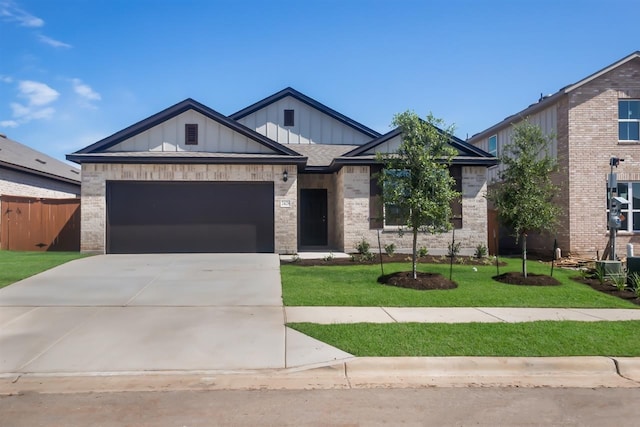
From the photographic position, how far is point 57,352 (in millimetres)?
6000

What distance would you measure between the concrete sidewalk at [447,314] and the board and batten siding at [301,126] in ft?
49.0

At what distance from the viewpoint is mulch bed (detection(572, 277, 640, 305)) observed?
9986 mm

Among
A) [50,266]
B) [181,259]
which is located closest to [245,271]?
[181,259]

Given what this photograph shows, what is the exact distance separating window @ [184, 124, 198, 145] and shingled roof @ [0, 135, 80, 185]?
349 inches

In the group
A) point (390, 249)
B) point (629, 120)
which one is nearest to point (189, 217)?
point (390, 249)

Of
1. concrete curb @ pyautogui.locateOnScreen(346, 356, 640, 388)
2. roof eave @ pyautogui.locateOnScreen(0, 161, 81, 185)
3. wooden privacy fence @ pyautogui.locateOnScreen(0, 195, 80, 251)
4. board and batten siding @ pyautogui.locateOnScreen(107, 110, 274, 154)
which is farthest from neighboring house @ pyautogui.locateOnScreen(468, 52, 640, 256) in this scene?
roof eave @ pyautogui.locateOnScreen(0, 161, 81, 185)

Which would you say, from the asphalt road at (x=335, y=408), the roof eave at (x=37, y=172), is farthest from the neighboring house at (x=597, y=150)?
the roof eave at (x=37, y=172)

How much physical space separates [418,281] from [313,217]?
9531 mm

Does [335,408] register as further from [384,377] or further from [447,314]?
[447,314]

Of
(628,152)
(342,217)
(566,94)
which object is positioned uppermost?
(566,94)

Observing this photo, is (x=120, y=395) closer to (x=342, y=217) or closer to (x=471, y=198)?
(x=342, y=217)

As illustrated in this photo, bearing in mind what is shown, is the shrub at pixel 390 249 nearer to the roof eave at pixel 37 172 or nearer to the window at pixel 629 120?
the window at pixel 629 120

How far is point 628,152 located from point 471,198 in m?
6.06

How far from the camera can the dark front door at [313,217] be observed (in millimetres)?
19750
